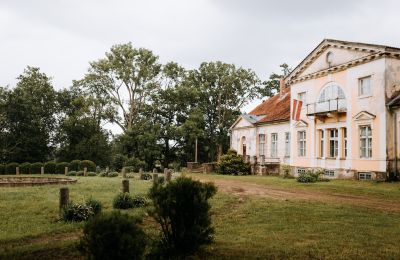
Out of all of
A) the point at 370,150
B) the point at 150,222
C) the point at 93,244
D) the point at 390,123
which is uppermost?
the point at 390,123

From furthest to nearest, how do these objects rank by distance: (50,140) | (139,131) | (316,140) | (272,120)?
1. (50,140)
2. (139,131)
3. (272,120)
4. (316,140)

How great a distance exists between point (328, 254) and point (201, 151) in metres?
45.3

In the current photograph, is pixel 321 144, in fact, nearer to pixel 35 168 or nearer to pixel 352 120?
pixel 352 120

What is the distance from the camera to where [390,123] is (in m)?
22.7

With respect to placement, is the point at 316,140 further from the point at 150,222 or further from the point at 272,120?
the point at 150,222

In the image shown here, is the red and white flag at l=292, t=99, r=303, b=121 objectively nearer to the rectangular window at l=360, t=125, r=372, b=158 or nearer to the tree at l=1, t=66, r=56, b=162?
the rectangular window at l=360, t=125, r=372, b=158

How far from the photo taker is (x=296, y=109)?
29.3 metres

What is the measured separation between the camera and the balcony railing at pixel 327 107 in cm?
2588

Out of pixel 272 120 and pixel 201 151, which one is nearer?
pixel 272 120

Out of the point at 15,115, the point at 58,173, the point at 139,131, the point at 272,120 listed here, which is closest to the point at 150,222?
the point at 272,120

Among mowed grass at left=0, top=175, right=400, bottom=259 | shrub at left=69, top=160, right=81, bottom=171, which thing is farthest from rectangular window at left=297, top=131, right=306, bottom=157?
shrub at left=69, top=160, right=81, bottom=171

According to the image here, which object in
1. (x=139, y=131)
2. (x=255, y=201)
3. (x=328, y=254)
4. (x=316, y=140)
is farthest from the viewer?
(x=139, y=131)

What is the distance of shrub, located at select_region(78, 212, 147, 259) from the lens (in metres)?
4.91

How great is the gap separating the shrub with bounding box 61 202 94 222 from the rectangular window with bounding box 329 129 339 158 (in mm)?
20526
